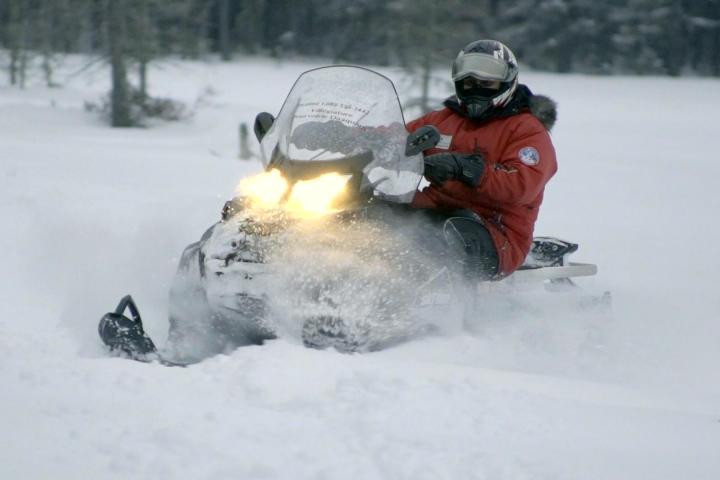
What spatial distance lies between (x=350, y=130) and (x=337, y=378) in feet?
4.88

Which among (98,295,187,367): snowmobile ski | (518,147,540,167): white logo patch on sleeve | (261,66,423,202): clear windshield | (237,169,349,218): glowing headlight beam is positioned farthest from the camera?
(518,147,540,167): white logo patch on sleeve

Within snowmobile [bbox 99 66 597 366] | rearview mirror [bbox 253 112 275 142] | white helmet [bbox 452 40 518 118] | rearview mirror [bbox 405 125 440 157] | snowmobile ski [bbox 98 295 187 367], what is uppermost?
white helmet [bbox 452 40 518 118]

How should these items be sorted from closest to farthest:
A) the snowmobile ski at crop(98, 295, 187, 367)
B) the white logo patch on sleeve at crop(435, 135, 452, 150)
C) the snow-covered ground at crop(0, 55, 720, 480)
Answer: the snow-covered ground at crop(0, 55, 720, 480), the snowmobile ski at crop(98, 295, 187, 367), the white logo patch on sleeve at crop(435, 135, 452, 150)

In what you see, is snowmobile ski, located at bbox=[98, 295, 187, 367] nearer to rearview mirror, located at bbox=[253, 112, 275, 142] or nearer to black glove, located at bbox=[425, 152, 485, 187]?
rearview mirror, located at bbox=[253, 112, 275, 142]

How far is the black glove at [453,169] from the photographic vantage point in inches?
185

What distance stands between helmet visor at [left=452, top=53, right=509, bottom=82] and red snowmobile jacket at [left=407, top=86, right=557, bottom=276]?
264 millimetres

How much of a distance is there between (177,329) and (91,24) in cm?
1679

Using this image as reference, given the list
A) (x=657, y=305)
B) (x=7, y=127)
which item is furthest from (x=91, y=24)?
(x=657, y=305)

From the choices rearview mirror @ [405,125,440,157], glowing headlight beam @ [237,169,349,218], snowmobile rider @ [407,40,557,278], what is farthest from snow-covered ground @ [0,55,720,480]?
rearview mirror @ [405,125,440,157]

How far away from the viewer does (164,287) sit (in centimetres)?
571

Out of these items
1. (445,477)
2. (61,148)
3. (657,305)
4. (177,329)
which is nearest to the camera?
(445,477)

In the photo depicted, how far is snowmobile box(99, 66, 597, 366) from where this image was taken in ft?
13.8

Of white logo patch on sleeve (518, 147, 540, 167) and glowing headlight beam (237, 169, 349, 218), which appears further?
white logo patch on sleeve (518, 147, 540, 167)

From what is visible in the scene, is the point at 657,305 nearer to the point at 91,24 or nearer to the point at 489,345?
the point at 489,345
